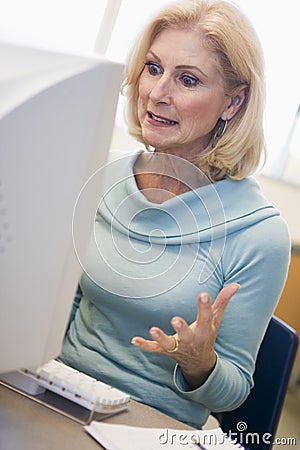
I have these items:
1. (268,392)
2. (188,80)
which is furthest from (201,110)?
(268,392)

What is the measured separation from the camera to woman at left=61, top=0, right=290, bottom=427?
93cm

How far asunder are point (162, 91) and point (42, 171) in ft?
1.50

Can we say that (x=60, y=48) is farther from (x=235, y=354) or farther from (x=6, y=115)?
(x=235, y=354)

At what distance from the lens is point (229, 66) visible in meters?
1.12

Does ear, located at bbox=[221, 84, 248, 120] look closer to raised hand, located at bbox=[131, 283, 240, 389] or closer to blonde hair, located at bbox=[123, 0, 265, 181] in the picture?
blonde hair, located at bbox=[123, 0, 265, 181]

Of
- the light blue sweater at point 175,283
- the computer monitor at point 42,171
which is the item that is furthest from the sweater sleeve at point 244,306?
the computer monitor at point 42,171

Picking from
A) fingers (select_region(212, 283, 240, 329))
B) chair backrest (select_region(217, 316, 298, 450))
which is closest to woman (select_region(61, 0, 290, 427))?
fingers (select_region(212, 283, 240, 329))

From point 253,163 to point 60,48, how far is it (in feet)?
1.74

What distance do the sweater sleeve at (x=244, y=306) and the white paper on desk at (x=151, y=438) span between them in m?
0.13

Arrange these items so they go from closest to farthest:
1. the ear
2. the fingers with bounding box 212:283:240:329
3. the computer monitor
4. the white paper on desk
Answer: the computer monitor → the white paper on desk → the fingers with bounding box 212:283:240:329 → the ear

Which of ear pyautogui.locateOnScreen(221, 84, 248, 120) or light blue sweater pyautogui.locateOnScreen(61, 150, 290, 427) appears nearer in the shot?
light blue sweater pyautogui.locateOnScreen(61, 150, 290, 427)

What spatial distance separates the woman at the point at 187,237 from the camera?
0.93 m

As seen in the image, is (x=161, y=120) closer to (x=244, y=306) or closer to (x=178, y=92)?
(x=178, y=92)

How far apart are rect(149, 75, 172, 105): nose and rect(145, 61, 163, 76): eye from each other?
11 mm
